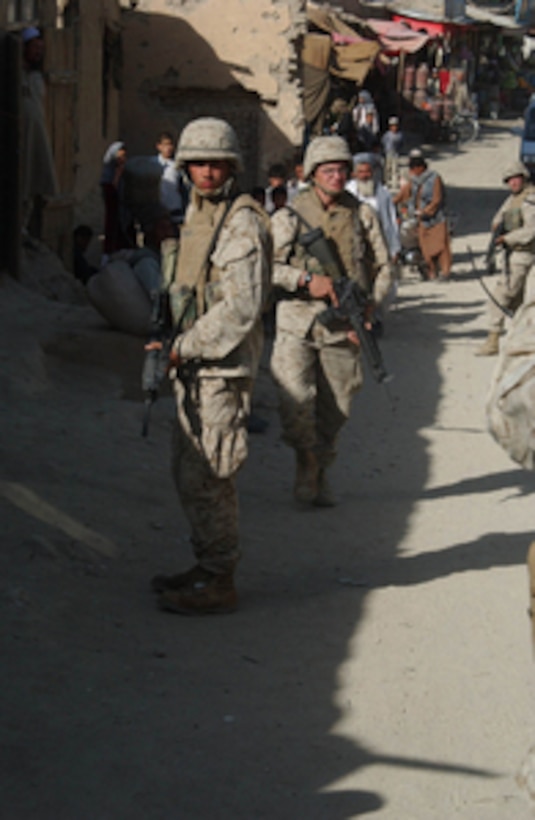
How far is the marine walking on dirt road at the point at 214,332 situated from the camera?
15.8ft

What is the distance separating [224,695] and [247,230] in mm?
1652

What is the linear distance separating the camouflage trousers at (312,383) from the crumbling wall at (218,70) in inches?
451

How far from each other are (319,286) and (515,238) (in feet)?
17.5

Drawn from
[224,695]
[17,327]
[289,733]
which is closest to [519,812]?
[289,733]

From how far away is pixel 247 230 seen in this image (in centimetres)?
485

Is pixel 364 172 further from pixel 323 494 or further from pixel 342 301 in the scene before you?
pixel 342 301

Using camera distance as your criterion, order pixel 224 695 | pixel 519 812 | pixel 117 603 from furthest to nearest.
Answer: pixel 117 603 → pixel 224 695 → pixel 519 812

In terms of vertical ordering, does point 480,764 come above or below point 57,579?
above

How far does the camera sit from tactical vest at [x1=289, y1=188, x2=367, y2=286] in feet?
21.8

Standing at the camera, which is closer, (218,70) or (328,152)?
(328,152)

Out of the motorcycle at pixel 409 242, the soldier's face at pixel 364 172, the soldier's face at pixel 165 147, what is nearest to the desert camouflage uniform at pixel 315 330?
the soldier's face at pixel 364 172

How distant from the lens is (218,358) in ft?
16.0

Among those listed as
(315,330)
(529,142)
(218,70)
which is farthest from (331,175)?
(529,142)

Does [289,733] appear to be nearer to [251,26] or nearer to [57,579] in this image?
[57,579]
